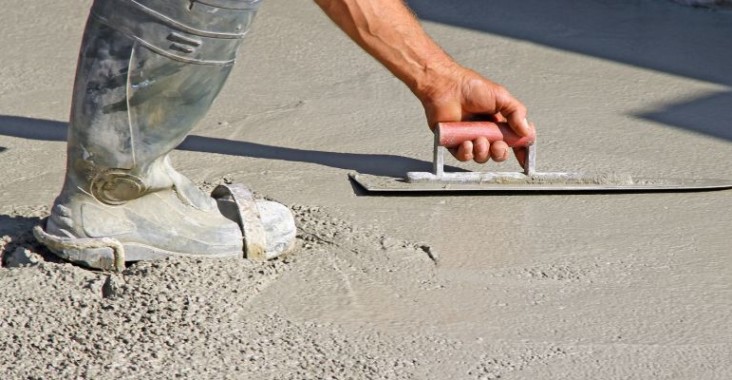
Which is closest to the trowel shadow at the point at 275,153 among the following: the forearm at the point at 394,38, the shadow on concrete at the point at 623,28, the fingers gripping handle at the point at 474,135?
the fingers gripping handle at the point at 474,135

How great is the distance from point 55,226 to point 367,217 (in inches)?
28.3

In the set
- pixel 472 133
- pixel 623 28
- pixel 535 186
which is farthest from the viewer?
pixel 623 28

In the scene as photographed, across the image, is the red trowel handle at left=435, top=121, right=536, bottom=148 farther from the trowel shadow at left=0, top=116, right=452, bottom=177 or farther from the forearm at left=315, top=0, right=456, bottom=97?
the trowel shadow at left=0, top=116, right=452, bottom=177

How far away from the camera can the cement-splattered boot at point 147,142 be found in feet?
6.56

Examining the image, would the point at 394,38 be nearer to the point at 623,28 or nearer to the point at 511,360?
Answer: the point at 511,360

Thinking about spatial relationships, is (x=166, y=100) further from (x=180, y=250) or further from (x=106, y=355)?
(x=106, y=355)

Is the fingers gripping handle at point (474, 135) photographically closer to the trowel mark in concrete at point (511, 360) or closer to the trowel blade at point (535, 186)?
the trowel blade at point (535, 186)

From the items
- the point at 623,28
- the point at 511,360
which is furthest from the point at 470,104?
the point at 623,28

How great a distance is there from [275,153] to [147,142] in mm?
885

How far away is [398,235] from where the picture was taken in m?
2.51

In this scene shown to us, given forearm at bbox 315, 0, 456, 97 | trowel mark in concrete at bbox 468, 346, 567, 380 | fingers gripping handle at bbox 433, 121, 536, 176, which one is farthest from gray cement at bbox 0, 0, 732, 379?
forearm at bbox 315, 0, 456, 97

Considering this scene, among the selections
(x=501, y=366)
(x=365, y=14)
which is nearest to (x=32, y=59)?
(x=365, y=14)

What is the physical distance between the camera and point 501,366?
198cm

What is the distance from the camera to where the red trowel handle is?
265 centimetres
